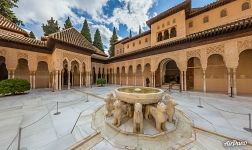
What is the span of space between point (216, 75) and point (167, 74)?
6685mm

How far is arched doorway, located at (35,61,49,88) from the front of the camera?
16844mm

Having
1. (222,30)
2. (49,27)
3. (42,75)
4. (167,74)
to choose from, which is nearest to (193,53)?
(222,30)

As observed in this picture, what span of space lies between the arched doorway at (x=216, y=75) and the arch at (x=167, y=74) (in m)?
4.74

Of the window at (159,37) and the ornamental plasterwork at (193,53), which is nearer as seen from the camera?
the ornamental plasterwork at (193,53)

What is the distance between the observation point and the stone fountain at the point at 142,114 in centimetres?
383

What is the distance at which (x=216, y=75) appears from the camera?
13.0 meters

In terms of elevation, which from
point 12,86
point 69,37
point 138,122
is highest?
point 69,37

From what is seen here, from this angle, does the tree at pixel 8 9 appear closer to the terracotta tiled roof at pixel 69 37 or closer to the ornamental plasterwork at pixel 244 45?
the terracotta tiled roof at pixel 69 37

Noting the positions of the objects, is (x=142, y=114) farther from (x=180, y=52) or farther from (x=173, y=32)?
(x=173, y=32)

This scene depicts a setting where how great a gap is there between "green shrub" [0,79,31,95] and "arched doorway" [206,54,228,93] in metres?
19.7

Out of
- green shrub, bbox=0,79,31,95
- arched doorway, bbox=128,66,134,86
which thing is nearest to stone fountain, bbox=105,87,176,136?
green shrub, bbox=0,79,31,95

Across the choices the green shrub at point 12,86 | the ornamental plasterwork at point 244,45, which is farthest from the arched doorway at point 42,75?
the ornamental plasterwork at point 244,45

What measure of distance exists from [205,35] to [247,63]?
15.9 feet

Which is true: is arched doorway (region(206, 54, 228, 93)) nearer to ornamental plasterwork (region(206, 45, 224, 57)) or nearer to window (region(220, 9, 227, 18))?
ornamental plasterwork (region(206, 45, 224, 57))
